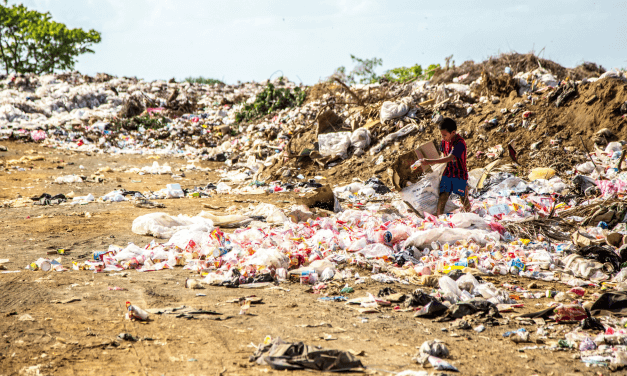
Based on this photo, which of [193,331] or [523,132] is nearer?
[193,331]

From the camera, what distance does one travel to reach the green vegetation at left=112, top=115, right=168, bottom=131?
14711 mm

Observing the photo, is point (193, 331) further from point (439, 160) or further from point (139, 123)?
point (139, 123)

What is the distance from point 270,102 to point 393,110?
536 cm

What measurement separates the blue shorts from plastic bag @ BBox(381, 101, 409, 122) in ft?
14.8

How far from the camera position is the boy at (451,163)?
4824mm

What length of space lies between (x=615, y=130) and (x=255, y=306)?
6.55 m

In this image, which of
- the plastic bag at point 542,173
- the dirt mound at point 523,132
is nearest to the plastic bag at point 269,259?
the dirt mound at point 523,132

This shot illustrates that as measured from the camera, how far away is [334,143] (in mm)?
9547

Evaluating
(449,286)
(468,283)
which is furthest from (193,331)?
(468,283)

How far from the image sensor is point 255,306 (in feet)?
10.6

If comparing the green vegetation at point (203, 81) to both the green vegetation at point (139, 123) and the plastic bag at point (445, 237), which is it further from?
the plastic bag at point (445, 237)

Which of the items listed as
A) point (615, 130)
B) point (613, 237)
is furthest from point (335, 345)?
point (615, 130)

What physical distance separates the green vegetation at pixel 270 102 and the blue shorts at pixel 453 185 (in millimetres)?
8424

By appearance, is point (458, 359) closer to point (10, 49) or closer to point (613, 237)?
point (613, 237)
